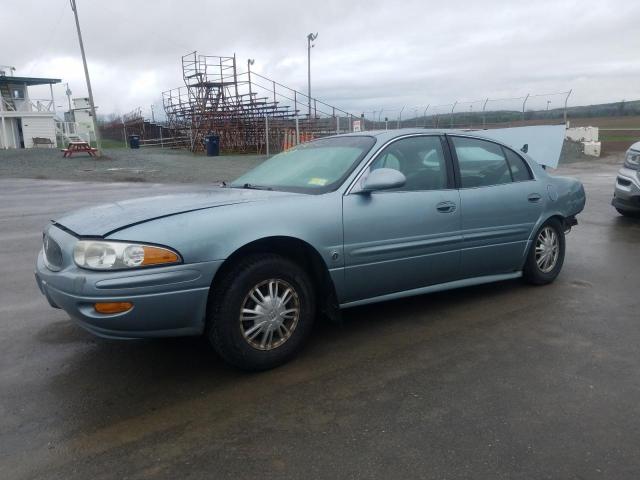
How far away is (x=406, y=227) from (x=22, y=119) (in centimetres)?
4595

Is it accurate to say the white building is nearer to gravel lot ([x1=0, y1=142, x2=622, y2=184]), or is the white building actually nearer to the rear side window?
gravel lot ([x1=0, y1=142, x2=622, y2=184])

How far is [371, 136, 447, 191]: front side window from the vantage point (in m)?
4.27

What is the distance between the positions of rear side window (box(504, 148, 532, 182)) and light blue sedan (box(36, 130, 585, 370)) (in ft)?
0.04

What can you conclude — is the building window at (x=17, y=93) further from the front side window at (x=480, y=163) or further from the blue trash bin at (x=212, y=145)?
the front side window at (x=480, y=163)

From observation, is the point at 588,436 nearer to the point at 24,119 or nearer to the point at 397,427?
the point at 397,427

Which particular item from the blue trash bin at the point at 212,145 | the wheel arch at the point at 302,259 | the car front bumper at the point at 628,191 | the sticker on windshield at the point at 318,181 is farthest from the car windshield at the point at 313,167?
the blue trash bin at the point at 212,145

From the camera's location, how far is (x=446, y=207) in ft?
14.3

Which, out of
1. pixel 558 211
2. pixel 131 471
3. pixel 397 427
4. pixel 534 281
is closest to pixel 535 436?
pixel 397 427

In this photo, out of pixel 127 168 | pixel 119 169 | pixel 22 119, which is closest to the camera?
pixel 119 169

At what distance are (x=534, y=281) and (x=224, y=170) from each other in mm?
16135

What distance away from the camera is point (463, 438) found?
8.98 ft

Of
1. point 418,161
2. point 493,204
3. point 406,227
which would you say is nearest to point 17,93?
point 418,161

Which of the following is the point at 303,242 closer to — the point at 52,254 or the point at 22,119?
the point at 52,254

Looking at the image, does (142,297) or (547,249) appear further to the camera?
(547,249)
